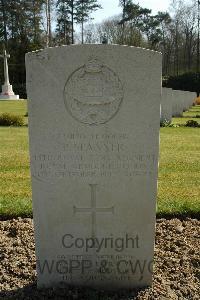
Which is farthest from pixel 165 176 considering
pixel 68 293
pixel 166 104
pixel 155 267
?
pixel 166 104

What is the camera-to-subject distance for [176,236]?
13.9ft

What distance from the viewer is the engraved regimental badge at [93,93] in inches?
118

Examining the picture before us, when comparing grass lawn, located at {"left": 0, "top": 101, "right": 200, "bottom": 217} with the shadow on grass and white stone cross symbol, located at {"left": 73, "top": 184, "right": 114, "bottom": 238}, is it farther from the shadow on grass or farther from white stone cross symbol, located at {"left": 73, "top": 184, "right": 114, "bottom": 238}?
white stone cross symbol, located at {"left": 73, "top": 184, "right": 114, "bottom": 238}

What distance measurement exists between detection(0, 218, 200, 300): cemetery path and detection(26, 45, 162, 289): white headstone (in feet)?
0.46

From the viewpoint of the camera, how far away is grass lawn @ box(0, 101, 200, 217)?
5.04 meters

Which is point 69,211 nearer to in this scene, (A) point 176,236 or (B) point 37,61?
(B) point 37,61

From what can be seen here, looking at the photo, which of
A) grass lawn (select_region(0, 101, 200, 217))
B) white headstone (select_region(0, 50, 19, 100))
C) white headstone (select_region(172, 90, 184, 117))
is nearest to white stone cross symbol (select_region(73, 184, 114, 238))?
grass lawn (select_region(0, 101, 200, 217))

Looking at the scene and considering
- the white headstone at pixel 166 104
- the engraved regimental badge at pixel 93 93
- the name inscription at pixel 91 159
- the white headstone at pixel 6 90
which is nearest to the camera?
the engraved regimental badge at pixel 93 93

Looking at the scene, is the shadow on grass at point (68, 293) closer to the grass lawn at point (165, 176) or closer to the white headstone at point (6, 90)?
the grass lawn at point (165, 176)

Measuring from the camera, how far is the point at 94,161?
10.3ft

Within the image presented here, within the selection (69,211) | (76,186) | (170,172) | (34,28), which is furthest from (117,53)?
(34,28)

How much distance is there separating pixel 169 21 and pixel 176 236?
50.7 metres

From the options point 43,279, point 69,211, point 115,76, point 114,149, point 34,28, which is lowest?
point 43,279

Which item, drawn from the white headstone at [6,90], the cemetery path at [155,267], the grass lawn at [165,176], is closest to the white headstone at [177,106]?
the grass lawn at [165,176]
